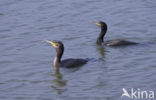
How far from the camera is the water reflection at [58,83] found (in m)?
14.1

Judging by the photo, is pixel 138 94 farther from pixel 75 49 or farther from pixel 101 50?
pixel 101 50

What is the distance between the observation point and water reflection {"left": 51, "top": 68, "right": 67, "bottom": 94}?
14.1 metres

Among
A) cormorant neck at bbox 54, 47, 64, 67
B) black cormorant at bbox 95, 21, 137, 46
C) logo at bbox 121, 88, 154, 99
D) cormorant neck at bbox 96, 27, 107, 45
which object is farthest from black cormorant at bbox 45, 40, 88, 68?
logo at bbox 121, 88, 154, 99

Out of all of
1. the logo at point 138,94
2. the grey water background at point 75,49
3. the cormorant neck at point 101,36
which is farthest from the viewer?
the cormorant neck at point 101,36

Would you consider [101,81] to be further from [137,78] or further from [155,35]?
[155,35]

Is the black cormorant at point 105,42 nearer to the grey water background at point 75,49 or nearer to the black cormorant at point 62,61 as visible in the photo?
the grey water background at point 75,49

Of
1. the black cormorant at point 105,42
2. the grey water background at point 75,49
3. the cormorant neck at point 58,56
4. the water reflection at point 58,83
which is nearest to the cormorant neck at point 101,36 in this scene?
the black cormorant at point 105,42

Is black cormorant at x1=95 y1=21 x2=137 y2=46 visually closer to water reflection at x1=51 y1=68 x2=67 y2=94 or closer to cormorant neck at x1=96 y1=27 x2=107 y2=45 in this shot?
cormorant neck at x1=96 y1=27 x2=107 y2=45

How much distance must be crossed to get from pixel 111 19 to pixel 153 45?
338cm

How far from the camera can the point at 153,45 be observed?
17.7m

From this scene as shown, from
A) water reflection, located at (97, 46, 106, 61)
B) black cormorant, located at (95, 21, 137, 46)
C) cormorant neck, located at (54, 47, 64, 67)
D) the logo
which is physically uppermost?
cormorant neck, located at (54, 47, 64, 67)

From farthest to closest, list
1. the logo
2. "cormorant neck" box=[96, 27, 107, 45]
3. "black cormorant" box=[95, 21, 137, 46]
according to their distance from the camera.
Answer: "cormorant neck" box=[96, 27, 107, 45], "black cormorant" box=[95, 21, 137, 46], the logo

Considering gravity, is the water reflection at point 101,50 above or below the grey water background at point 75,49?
below

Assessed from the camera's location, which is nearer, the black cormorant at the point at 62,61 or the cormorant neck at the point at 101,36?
the black cormorant at the point at 62,61
